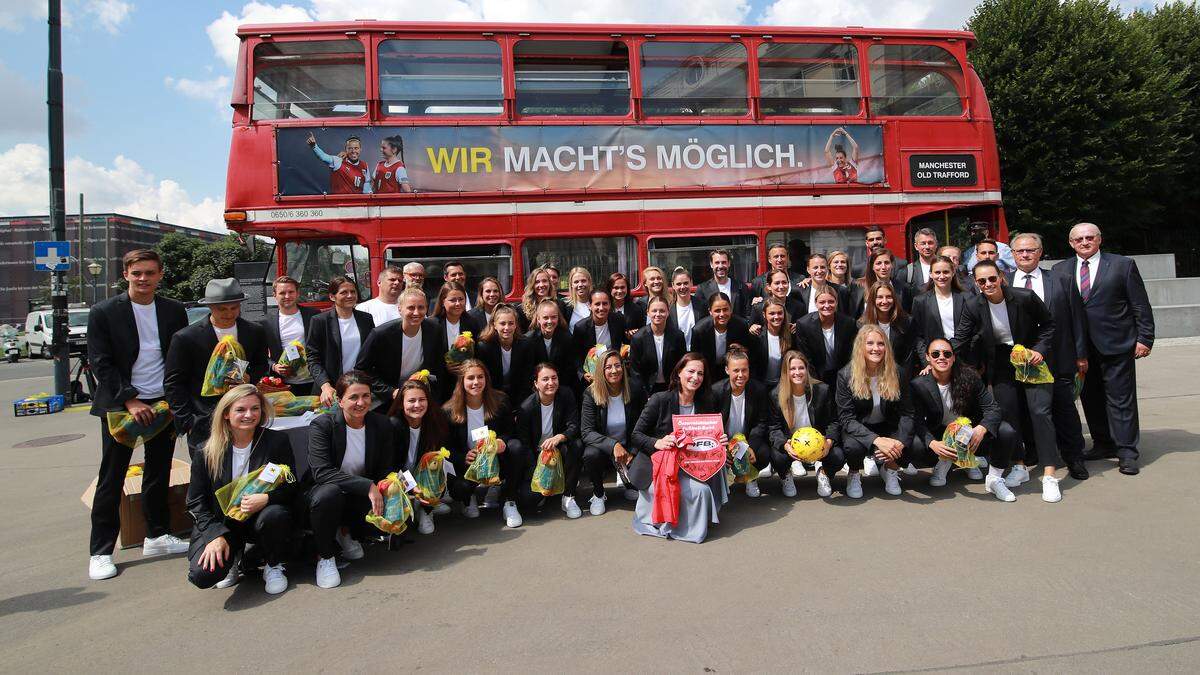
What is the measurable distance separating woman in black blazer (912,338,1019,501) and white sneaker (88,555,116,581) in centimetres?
554

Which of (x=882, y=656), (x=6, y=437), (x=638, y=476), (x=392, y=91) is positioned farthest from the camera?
(x=6, y=437)

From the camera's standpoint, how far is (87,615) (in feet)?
11.8

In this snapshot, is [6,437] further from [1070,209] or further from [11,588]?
[1070,209]

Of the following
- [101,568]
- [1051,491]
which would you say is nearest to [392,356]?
[101,568]

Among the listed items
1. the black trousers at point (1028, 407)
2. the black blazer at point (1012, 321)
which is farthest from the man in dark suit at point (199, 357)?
the black trousers at point (1028, 407)

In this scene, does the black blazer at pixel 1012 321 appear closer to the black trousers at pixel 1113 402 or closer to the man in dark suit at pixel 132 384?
the black trousers at pixel 1113 402

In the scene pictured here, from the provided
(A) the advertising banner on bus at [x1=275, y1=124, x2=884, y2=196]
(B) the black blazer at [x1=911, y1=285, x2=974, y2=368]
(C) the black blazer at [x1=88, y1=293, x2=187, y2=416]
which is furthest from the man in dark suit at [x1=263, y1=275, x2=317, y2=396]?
(B) the black blazer at [x1=911, y1=285, x2=974, y2=368]

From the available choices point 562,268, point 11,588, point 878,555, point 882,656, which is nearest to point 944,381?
point 878,555

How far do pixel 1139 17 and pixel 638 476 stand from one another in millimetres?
24395

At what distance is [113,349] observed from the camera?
4.21 m

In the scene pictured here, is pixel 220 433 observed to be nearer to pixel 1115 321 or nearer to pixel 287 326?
pixel 287 326

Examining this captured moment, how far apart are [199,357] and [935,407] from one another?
17.3 ft

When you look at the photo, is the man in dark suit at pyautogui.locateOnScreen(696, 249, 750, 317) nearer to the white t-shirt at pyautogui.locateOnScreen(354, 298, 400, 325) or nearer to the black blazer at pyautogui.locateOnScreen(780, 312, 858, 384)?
the black blazer at pyautogui.locateOnScreen(780, 312, 858, 384)

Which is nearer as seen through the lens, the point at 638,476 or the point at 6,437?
the point at 638,476
